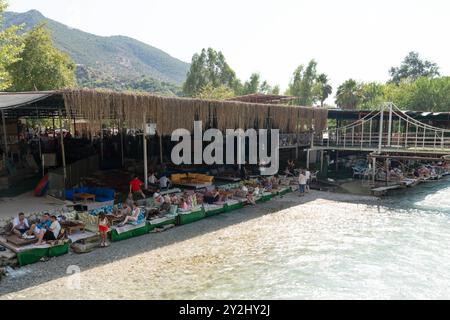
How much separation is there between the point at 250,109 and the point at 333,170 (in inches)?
489

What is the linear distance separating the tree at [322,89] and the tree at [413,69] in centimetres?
3409

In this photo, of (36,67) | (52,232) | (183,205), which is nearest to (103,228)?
(52,232)

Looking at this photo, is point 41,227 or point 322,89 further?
point 322,89

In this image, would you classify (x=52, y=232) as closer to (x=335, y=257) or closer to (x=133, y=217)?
(x=133, y=217)

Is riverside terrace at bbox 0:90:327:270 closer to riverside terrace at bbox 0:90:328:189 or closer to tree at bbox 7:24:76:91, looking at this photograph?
riverside terrace at bbox 0:90:328:189

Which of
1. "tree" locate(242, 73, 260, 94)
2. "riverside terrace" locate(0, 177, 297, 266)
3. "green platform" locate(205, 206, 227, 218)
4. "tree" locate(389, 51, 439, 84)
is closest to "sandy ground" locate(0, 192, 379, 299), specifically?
"riverside terrace" locate(0, 177, 297, 266)

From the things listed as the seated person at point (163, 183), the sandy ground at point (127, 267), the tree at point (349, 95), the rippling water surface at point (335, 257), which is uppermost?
the tree at point (349, 95)

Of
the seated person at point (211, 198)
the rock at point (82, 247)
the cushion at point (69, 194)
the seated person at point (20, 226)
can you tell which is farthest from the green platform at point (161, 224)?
the cushion at point (69, 194)

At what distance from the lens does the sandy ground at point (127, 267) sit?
27.6ft

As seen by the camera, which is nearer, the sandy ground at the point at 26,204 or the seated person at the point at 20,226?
the seated person at the point at 20,226

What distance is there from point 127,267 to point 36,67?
22927mm

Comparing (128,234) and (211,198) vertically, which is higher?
(211,198)

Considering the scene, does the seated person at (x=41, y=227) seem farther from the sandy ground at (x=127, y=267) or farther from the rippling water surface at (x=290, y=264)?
the rippling water surface at (x=290, y=264)

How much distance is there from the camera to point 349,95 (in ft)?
159
